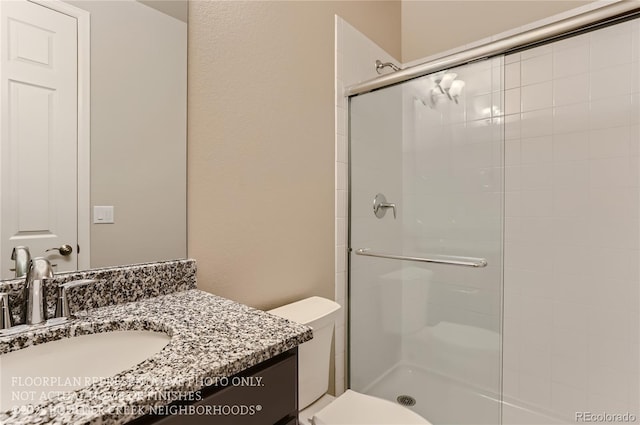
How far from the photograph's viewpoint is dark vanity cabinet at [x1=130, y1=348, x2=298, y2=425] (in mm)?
545

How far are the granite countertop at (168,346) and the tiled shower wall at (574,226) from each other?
66.3 inches

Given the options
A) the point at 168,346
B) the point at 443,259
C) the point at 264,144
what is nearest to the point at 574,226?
the point at 443,259

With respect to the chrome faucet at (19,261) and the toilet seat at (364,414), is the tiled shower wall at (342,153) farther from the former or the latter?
the chrome faucet at (19,261)

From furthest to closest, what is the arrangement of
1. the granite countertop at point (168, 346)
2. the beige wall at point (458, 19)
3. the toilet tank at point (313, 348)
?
the beige wall at point (458, 19), the toilet tank at point (313, 348), the granite countertop at point (168, 346)

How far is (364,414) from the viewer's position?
129 centimetres

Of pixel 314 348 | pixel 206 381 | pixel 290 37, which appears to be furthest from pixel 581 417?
pixel 290 37

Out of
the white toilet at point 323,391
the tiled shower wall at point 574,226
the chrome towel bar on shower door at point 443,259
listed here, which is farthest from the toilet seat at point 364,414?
the tiled shower wall at point 574,226

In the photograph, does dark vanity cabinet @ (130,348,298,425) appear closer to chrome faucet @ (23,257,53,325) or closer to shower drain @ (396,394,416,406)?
chrome faucet @ (23,257,53,325)

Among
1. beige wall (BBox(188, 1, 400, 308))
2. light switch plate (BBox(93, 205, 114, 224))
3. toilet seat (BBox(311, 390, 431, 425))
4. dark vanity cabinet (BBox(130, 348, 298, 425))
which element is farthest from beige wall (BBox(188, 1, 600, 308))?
dark vanity cabinet (BBox(130, 348, 298, 425))

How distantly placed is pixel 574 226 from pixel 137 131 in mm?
2063

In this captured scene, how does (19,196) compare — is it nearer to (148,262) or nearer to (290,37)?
(148,262)

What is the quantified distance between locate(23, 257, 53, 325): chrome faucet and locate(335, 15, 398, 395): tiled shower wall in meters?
1.23

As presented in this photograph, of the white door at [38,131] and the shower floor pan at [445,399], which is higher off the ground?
the white door at [38,131]

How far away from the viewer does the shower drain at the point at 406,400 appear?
1761 millimetres
